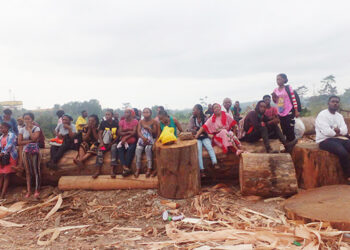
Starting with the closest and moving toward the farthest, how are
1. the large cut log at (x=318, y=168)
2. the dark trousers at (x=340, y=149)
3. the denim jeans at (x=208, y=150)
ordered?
the dark trousers at (x=340, y=149)
the large cut log at (x=318, y=168)
the denim jeans at (x=208, y=150)

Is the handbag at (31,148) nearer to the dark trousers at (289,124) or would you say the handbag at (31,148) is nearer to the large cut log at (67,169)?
the large cut log at (67,169)

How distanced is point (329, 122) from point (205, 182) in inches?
108

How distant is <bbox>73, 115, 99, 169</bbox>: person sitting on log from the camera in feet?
17.0

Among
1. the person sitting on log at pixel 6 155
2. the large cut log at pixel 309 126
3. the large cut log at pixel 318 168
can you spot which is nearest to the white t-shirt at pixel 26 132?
the person sitting on log at pixel 6 155

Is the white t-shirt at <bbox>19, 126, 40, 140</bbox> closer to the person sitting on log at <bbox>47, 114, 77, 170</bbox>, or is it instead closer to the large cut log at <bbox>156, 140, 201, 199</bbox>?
the person sitting on log at <bbox>47, 114, 77, 170</bbox>

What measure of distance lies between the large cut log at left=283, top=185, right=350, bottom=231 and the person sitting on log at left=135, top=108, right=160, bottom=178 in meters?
2.63

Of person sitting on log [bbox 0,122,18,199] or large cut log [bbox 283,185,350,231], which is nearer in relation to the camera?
large cut log [bbox 283,185,350,231]

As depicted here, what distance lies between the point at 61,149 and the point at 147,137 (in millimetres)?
1998

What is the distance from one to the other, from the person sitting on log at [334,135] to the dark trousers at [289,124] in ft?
2.79

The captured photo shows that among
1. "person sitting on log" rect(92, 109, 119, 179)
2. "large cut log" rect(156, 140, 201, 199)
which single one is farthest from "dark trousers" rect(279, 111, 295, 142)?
"person sitting on log" rect(92, 109, 119, 179)

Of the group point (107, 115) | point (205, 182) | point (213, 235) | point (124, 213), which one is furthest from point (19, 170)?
point (213, 235)

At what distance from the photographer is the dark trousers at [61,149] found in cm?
527

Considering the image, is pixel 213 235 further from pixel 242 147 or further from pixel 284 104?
pixel 284 104

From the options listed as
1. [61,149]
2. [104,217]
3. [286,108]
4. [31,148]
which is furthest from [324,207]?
[31,148]
